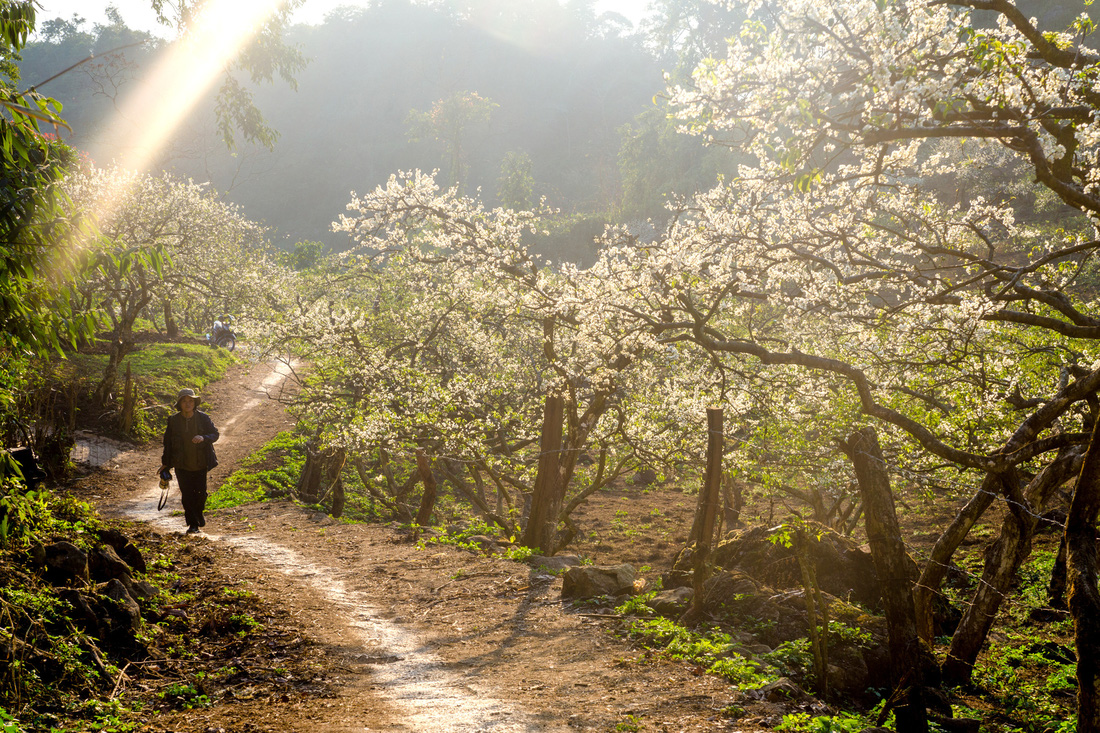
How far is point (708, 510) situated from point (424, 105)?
10778 cm

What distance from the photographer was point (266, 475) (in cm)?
1922

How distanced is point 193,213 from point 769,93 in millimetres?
30988

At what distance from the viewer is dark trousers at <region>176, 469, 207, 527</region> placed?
10180 millimetres

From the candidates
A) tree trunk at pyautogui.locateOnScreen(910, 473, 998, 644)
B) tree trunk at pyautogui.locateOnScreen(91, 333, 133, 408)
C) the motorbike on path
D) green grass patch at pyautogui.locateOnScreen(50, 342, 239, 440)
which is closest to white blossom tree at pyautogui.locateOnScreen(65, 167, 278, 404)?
tree trunk at pyautogui.locateOnScreen(91, 333, 133, 408)

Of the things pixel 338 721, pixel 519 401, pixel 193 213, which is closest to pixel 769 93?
pixel 338 721

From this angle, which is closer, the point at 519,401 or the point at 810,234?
the point at 810,234

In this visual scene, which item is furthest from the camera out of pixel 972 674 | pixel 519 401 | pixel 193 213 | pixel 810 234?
pixel 193 213

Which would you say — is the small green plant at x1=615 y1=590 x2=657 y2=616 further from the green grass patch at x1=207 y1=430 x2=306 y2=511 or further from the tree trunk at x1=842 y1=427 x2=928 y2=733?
the green grass patch at x1=207 y1=430 x2=306 y2=511

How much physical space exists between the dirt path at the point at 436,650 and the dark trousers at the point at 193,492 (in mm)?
385

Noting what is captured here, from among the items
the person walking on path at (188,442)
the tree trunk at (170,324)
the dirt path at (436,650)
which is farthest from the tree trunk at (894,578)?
the tree trunk at (170,324)

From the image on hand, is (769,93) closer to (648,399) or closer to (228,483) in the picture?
(648,399)

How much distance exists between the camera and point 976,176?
3391 centimetres

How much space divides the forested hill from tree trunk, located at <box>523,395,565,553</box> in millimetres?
50357

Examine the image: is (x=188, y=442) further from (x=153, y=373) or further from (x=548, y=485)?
(x=153, y=373)
